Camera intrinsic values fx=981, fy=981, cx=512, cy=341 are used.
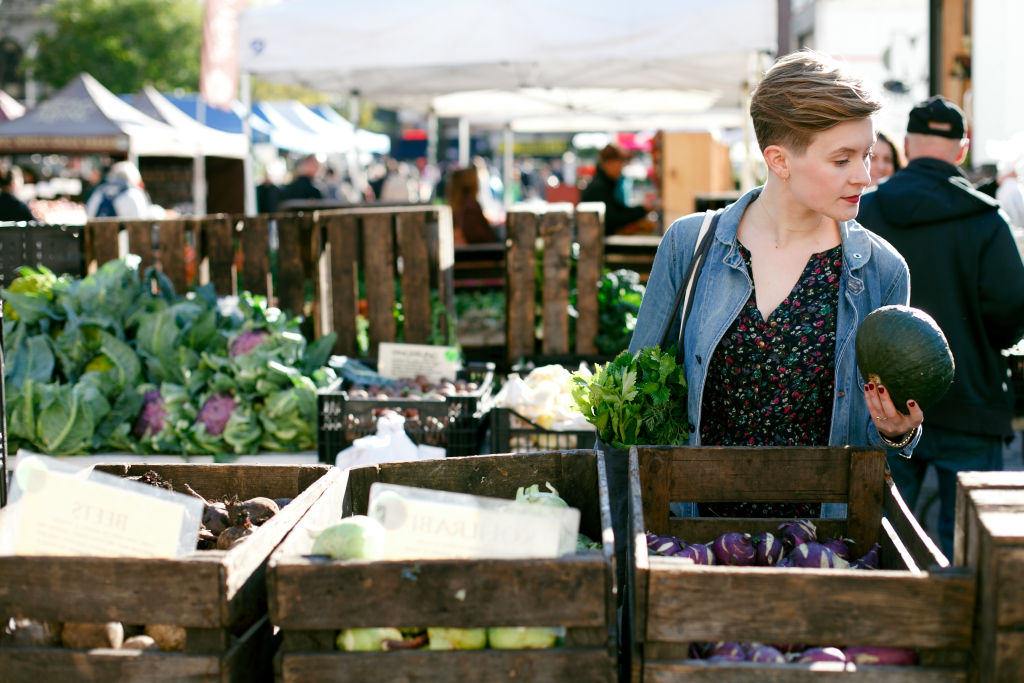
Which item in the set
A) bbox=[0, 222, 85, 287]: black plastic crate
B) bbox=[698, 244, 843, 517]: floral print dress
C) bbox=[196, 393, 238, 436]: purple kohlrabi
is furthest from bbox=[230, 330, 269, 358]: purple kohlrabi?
bbox=[698, 244, 843, 517]: floral print dress

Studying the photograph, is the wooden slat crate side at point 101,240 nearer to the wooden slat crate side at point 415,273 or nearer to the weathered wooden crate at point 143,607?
the wooden slat crate side at point 415,273

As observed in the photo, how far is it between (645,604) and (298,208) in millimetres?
8425

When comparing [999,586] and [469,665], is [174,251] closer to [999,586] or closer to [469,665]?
[469,665]

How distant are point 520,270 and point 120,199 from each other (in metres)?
5.94

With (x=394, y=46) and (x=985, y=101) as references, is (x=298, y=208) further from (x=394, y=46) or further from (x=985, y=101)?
(x=985, y=101)

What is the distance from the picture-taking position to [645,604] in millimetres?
1497

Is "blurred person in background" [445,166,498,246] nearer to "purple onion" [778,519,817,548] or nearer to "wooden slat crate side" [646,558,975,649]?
"purple onion" [778,519,817,548]

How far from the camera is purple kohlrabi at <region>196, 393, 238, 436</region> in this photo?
4.05m

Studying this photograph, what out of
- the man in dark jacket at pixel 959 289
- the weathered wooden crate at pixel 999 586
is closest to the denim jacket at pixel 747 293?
the weathered wooden crate at pixel 999 586

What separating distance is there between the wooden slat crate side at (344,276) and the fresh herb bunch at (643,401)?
2.44 meters

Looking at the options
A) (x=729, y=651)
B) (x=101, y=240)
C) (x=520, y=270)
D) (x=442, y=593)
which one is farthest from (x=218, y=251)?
(x=729, y=651)

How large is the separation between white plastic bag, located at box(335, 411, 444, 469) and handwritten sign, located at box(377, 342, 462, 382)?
0.78m

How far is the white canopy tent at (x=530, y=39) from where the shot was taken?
6555mm

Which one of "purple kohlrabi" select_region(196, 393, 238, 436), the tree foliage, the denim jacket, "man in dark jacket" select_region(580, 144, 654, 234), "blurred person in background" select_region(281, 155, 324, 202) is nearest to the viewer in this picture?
the denim jacket
